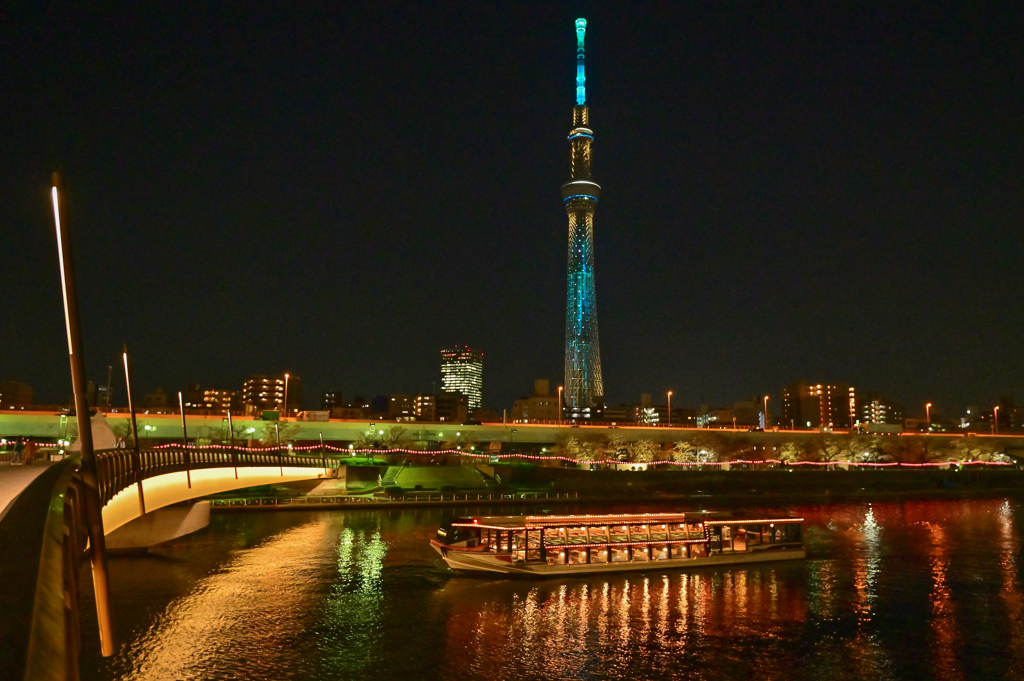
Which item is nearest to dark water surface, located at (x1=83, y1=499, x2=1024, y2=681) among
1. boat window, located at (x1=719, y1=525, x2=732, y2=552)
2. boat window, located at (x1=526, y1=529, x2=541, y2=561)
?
boat window, located at (x1=526, y1=529, x2=541, y2=561)

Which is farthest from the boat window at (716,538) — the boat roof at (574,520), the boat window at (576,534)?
the boat window at (576,534)

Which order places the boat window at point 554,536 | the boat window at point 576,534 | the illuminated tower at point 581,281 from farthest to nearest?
the illuminated tower at point 581,281, the boat window at point 576,534, the boat window at point 554,536

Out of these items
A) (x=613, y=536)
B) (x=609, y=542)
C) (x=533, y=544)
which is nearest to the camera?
(x=533, y=544)

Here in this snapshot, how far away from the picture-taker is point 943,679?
20.7m

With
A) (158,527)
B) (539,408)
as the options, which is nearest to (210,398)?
(539,408)

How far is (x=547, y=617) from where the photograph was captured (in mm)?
26281

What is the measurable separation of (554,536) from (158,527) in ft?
62.8

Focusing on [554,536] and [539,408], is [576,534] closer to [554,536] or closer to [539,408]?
[554,536]

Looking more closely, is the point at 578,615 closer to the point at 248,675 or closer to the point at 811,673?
the point at 811,673

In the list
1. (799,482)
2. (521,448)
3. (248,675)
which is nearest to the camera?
(248,675)

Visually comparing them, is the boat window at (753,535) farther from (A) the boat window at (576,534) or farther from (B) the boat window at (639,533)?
(A) the boat window at (576,534)

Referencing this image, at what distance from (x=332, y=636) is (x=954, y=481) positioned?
78552mm

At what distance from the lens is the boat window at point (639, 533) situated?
34844mm

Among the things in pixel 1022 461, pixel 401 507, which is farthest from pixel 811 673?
pixel 1022 461
